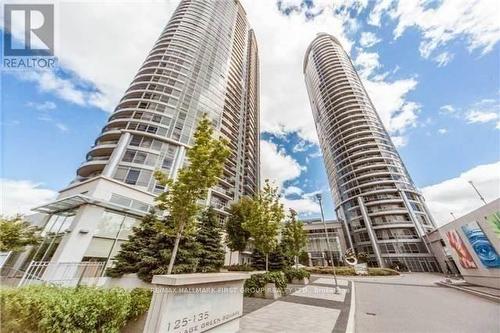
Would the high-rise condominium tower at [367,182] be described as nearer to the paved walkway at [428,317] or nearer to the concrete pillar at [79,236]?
the paved walkway at [428,317]

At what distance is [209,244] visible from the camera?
19797 millimetres

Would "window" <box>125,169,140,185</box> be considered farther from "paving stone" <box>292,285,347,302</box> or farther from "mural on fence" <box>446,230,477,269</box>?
"mural on fence" <box>446,230,477,269</box>

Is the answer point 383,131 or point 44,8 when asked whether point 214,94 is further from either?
point 383,131

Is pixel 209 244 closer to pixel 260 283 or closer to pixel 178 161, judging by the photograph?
pixel 260 283

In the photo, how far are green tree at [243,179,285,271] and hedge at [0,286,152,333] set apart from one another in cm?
1115

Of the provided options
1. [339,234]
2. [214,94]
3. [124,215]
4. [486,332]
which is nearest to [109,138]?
[124,215]

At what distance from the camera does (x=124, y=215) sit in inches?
743

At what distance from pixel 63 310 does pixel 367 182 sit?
64280mm

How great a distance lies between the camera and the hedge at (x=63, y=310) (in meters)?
3.40

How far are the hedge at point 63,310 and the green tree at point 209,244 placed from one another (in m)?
13.2

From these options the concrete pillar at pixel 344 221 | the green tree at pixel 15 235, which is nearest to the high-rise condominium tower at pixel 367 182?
the concrete pillar at pixel 344 221

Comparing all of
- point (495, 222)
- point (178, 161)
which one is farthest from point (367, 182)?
point (178, 161)

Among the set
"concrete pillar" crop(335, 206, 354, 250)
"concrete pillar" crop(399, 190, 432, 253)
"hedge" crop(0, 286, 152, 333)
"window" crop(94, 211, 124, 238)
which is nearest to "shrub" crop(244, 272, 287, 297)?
"hedge" crop(0, 286, 152, 333)

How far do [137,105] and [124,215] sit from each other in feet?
73.0
